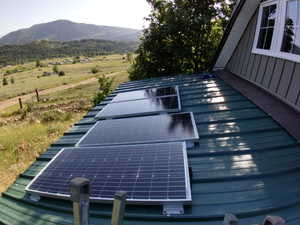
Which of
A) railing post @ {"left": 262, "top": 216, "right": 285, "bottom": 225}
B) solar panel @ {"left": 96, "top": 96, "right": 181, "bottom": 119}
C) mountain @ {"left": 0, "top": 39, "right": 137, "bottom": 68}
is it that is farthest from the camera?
mountain @ {"left": 0, "top": 39, "right": 137, "bottom": 68}

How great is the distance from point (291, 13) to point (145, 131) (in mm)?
3341

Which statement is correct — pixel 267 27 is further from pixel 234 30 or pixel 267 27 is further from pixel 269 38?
pixel 234 30

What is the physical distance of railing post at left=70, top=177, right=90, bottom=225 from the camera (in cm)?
115

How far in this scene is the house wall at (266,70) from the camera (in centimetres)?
356

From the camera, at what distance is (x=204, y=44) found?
12.4m

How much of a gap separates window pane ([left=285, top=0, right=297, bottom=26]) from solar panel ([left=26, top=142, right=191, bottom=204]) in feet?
10.2

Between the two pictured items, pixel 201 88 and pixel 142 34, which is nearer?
pixel 201 88

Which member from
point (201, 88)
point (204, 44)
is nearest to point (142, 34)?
point (204, 44)

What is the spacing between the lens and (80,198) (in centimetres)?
118

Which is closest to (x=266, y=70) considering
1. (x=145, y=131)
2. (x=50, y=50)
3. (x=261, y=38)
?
(x=261, y=38)

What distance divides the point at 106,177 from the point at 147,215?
67cm

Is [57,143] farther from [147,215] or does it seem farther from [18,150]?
[18,150]

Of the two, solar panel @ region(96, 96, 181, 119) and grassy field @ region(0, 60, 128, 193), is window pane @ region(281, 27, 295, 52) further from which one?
grassy field @ region(0, 60, 128, 193)

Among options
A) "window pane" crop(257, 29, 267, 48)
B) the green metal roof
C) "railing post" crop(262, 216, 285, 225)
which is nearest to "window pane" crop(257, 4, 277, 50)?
"window pane" crop(257, 29, 267, 48)
